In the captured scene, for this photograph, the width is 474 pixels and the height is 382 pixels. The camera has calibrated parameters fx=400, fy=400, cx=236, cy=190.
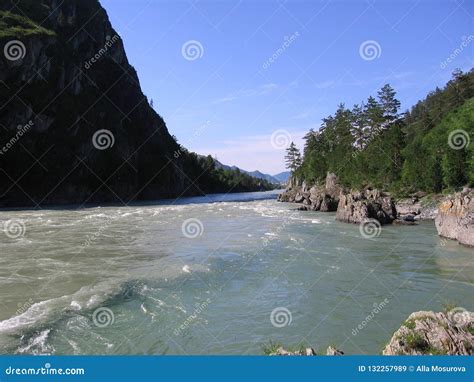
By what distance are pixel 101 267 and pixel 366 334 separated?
41.4 feet

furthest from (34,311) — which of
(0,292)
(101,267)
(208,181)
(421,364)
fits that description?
(208,181)

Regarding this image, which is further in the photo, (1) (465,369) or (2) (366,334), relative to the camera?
(2) (366,334)

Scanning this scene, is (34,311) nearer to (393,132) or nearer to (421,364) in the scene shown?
(421,364)

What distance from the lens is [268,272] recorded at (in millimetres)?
18266

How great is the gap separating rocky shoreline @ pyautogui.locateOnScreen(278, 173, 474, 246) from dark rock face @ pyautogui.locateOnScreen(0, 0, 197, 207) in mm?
61155

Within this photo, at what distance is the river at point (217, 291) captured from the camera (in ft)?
35.3

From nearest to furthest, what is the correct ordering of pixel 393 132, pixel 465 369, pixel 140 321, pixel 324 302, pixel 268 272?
pixel 465 369, pixel 140 321, pixel 324 302, pixel 268 272, pixel 393 132
